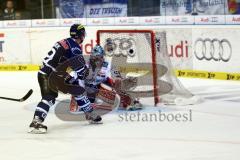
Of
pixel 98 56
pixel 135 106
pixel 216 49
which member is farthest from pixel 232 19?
pixel 98 56

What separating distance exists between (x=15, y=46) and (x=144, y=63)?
6093 millimetres

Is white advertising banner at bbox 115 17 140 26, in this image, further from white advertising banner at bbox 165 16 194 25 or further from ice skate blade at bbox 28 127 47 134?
ice skate blade at bbox 28 127 47 134

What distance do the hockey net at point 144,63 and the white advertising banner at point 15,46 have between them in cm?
541

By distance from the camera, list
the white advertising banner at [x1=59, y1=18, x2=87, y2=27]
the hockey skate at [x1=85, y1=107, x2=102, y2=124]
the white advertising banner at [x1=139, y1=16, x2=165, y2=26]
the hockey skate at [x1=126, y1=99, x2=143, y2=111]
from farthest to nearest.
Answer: the white advertising banner at [x1=59, y1=18, x2=87, y2=27]
the white advertising banner at [x1=139, y1=16, x2=165, y2=26]
the hockey skate at [x1=126, y1=99, x2=143, y2=111]
the hockey skate at [x1=85, y1=107, x2=102, y2=124]

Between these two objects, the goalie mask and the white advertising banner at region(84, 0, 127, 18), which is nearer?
the goalie mask

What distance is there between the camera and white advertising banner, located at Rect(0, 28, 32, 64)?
14.7 meters

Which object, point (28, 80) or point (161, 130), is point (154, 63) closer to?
point (161, 130)

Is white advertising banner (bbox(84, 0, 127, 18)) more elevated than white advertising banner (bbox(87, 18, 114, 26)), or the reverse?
white advertising banner (bbox(84, 0, 127, 18))

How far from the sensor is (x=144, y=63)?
935cm

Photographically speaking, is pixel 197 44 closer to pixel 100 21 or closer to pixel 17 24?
pixel 100 21

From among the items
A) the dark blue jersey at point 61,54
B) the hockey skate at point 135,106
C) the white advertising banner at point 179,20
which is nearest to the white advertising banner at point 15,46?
the white advertising banner at point 179,20

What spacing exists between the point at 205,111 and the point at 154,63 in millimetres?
1094

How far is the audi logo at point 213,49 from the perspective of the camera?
11656 mm

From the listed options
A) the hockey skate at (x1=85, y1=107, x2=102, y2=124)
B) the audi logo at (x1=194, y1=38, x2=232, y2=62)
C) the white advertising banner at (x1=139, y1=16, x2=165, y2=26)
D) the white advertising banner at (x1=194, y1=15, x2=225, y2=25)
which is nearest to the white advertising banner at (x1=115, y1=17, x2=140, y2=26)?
the white advertising banner at (x1=139, y1=16, x2=165, y2=26)
